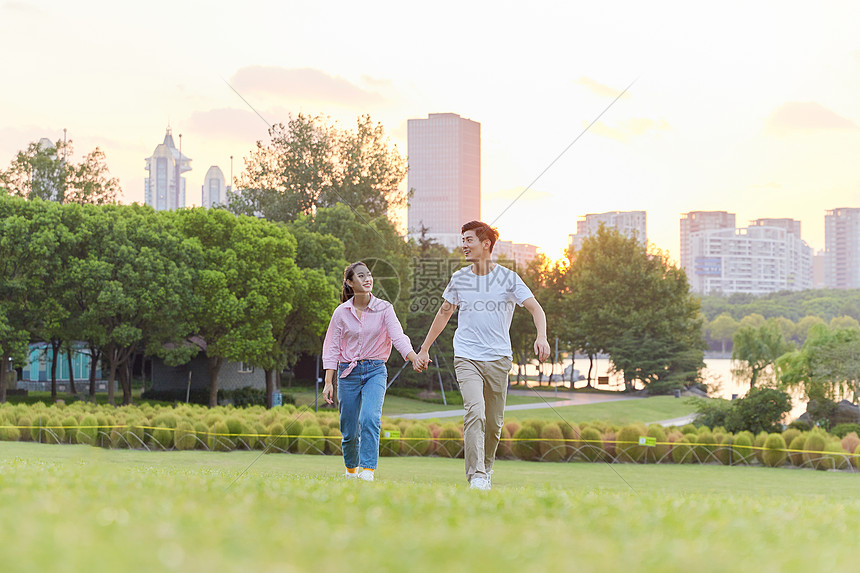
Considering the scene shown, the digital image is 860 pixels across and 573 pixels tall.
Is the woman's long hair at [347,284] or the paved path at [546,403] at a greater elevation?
the woman's long hair at [347,284]

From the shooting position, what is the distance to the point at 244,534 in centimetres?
279

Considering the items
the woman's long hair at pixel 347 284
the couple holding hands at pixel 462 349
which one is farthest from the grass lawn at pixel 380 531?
the woman's long hair at pixel 347 284

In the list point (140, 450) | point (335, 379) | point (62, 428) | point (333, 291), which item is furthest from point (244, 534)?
point (333, 291)

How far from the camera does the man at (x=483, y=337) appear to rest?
685 centimetres

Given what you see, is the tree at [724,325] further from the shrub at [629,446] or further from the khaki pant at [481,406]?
the khaki pant at [481,406]

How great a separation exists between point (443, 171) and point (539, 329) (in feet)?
140

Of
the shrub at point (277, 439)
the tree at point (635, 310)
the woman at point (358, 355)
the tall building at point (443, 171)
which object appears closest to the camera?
the woman at point (358, 355)

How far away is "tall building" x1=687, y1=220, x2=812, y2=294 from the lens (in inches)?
7343

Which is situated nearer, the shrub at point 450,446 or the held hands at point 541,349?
the held hands at point 541,349

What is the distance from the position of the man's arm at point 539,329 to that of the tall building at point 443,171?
3128 centimetres

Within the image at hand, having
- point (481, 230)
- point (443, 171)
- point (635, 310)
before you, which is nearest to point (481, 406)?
point (481, 230)

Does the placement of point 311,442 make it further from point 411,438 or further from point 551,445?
point 551,445

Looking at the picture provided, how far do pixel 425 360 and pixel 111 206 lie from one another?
86.1 feet

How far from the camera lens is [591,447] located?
1670 cm
